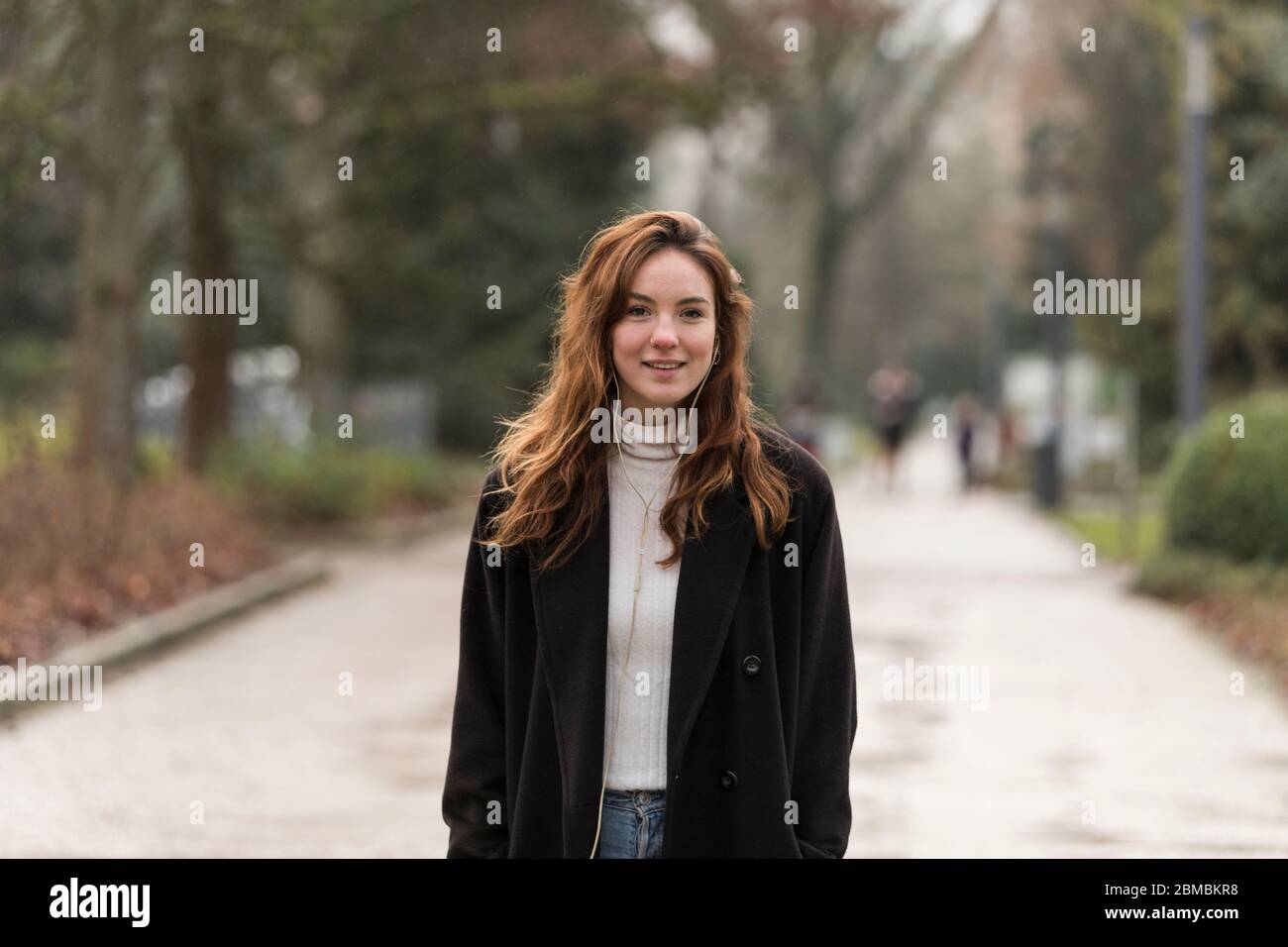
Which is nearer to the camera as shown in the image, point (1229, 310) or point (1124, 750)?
point (1124, 750)

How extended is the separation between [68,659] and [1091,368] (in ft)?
103

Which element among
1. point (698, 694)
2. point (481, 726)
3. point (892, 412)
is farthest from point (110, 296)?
point (892, 412)

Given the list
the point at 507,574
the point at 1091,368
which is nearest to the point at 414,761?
the point at 507,574

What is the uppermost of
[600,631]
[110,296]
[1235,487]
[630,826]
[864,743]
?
[110,296]

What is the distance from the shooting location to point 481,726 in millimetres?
3438

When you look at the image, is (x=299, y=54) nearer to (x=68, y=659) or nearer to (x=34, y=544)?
(x=34, y=544)

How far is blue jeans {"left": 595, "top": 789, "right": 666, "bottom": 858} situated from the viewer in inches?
130

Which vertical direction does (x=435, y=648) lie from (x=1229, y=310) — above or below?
below

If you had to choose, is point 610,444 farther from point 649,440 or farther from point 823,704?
point 823,704

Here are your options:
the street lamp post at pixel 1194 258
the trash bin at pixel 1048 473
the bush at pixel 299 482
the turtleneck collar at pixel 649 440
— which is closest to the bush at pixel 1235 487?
the street lamp post at pixel 1194 258

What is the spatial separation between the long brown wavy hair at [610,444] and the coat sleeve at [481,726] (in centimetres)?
10

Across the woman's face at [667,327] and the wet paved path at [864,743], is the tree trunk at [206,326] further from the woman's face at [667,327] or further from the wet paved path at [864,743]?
the woman's face at [667,327]

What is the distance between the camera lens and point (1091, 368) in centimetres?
3975

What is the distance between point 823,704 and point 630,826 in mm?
404
